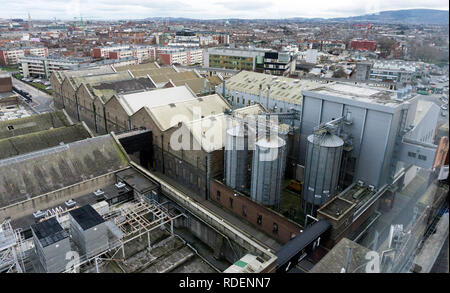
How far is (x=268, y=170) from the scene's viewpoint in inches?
1030

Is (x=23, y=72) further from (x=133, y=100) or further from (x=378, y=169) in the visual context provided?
(x=378, y=169)

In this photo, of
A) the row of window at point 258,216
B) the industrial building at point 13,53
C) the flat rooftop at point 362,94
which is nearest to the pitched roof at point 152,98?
the row of window at point 258,216

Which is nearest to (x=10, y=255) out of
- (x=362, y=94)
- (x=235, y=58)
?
(x=362, y=94)

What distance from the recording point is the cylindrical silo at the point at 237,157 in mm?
28141

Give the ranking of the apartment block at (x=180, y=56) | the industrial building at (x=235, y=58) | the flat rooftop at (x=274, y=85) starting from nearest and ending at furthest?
the flat rooftop at (x=274, y=85) < the industrial building at (x=235, y=58) < the apartment block at (x=180, y=56)

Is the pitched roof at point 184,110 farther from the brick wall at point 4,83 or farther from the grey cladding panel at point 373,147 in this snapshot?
the brick wall at point 4,83

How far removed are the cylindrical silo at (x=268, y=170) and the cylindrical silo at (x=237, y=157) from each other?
203cm

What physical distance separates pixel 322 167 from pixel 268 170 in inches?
174

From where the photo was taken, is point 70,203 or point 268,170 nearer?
point 70,203

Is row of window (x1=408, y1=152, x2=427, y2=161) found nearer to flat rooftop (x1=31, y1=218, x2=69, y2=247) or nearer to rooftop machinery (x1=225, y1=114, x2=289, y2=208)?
rooftop machinery (x1=225, y1=114, x2=289, y2=208)

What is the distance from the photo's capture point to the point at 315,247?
73.0 feet

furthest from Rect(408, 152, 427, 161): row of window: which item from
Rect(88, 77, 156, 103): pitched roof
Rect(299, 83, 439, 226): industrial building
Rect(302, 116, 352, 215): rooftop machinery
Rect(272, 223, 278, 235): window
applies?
Rect(88, 77, 156, 103): pitched roof

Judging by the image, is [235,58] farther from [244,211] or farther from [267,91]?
[244,211]
